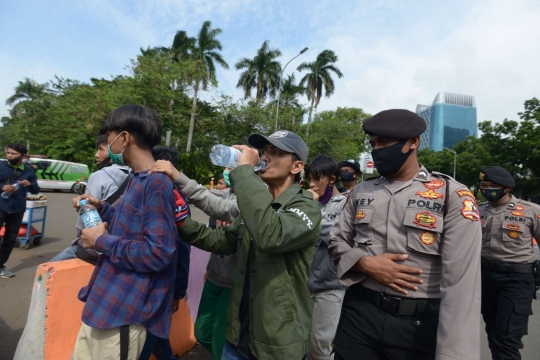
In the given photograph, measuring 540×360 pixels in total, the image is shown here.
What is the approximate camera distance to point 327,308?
9.53 feet

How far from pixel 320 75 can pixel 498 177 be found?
109ft

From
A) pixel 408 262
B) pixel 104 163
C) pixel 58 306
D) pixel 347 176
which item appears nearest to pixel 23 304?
pixel 58 306

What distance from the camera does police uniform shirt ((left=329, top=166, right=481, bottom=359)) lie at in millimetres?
1539

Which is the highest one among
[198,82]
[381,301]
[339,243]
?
[198,82]

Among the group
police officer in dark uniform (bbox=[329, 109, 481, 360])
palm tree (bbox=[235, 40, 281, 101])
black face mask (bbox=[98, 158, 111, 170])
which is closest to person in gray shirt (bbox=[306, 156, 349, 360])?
police officer in dark uniform (bbox=[329, 109, 481, 360])

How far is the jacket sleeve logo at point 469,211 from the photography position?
5.49 feet

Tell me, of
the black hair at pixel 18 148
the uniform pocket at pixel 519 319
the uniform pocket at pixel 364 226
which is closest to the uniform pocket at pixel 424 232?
the uniform pocket at pixel 364 226

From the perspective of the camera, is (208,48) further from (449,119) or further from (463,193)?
(449,119)

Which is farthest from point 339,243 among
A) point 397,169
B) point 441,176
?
point 441,176

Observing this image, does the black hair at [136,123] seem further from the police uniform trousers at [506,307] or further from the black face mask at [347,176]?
the police uniform trousers at [506,307]

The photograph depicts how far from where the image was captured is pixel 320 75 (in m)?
35.3

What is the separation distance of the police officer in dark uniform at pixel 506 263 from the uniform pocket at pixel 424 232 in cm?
229

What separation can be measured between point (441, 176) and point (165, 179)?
144 cm

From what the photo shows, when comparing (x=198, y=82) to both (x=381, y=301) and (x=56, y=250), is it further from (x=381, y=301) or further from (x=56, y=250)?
(x=381, y=301)
